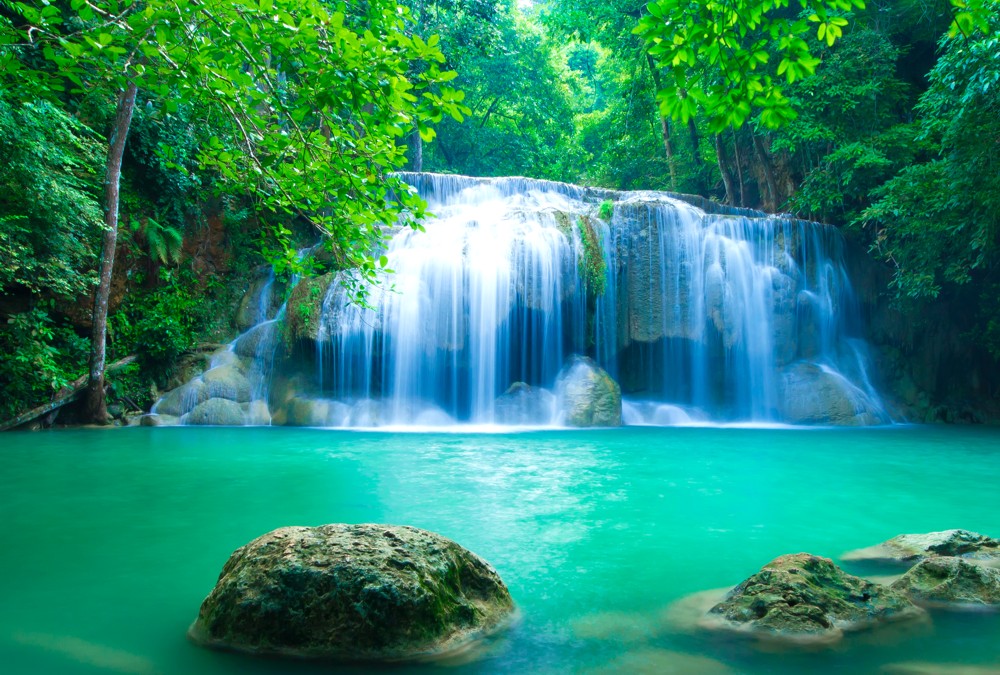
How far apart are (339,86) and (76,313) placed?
454 inches

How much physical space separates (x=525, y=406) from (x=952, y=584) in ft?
36.0

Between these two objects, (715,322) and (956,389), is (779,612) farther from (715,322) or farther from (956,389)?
(956,389)

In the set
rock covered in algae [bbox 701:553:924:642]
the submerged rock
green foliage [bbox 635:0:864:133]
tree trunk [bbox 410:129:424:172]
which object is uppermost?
tree trunk [bbox 410:129:424:172]

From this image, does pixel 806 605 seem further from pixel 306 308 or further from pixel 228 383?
pixel 228 383

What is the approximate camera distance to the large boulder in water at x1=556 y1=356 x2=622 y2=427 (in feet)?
45.8

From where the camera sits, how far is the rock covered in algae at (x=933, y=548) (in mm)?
4359

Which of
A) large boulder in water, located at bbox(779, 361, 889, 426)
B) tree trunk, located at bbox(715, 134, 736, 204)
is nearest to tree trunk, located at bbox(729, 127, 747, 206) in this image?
tree trunk, located at bbox(715, 134, 736, 204)

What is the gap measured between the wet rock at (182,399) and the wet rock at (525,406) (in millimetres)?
6076

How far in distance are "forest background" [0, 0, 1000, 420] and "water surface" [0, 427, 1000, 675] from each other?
96.1 inches

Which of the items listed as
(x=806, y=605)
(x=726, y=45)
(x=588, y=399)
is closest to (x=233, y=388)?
(x=588, y=399)

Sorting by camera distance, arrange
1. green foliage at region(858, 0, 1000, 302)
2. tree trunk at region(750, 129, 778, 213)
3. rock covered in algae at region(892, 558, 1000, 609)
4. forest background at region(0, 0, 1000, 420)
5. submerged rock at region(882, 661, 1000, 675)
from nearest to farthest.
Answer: submerged rock at region(882, 661, 1000, 675), rock covered in algae at region(892, 558, 1000, 609), forest background at region(0, 0, 1000, 420), green foliage at region(858, 0, 1000, 302), tree trunk at region(750, 129, 778, 213)

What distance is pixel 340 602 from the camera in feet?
10.0

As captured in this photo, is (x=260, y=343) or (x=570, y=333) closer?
(x=260, y=343)

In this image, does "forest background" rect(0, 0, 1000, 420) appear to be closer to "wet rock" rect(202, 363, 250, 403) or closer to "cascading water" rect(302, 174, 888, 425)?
"wet rock" rect(202, 363, 250, 403)
